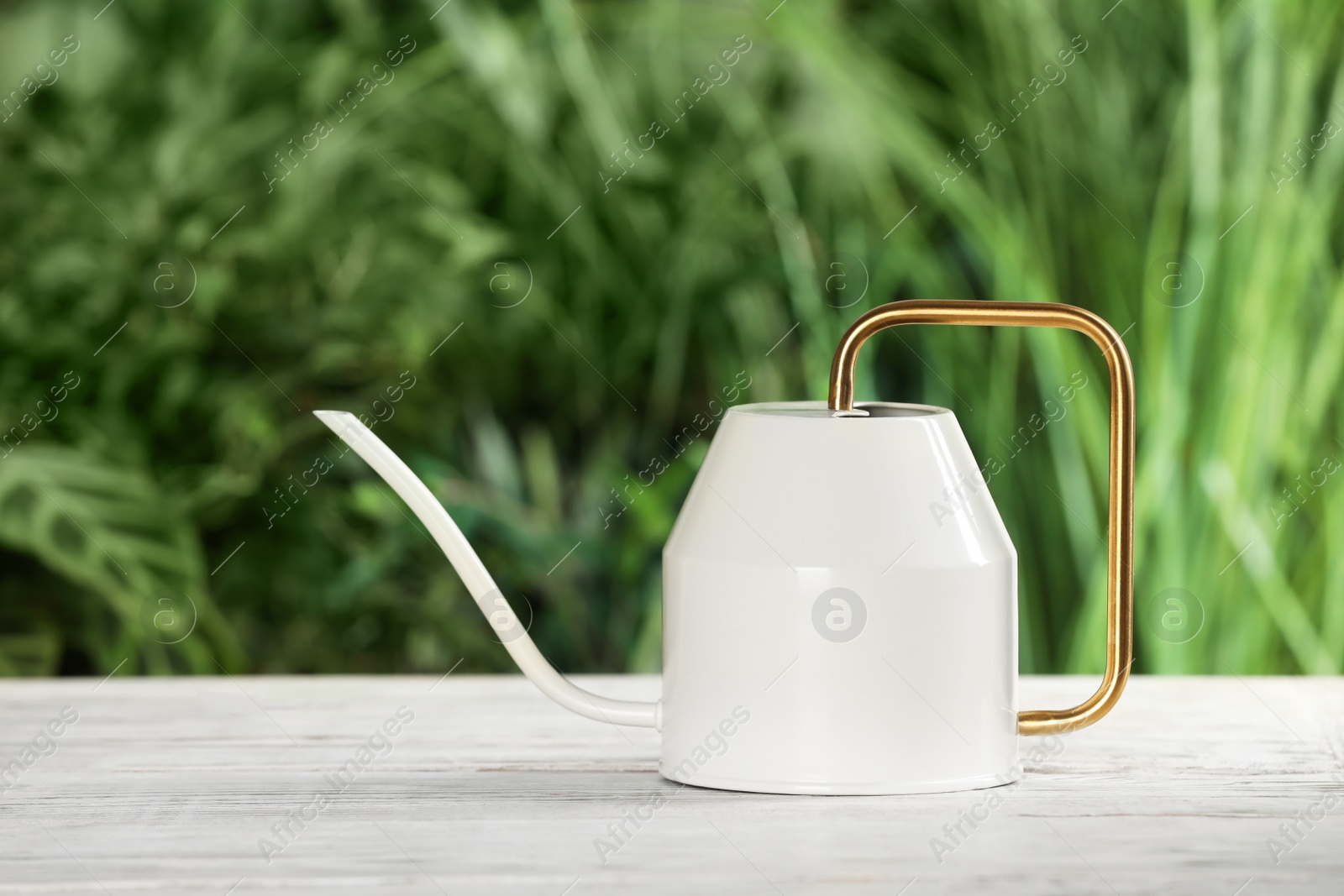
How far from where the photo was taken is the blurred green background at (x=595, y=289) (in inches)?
50.3

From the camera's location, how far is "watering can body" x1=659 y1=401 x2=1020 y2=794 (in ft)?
1.64

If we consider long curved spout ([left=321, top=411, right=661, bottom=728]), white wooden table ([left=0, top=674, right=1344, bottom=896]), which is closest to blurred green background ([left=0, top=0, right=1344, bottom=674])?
white wooden table ([left=0, top=674, right=1344, bottom=896])

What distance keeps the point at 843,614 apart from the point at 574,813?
0.13 m

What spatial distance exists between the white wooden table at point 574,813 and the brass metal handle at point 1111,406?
3 centimetres

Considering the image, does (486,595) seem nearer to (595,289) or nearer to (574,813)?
(574,813)

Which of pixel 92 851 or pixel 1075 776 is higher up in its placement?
pixel 92 851

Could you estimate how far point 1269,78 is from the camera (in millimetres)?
1302

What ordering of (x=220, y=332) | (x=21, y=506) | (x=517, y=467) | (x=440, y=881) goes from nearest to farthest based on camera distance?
1. (x=440, y=881)
2. (x=21, y=506)
3. (x=220, y=332)
4. (x=517, y=467)

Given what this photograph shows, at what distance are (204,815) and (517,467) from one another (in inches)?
38.7

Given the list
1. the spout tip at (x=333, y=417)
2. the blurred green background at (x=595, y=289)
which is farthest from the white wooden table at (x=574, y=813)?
the blurred green background at (x=595, y=289)

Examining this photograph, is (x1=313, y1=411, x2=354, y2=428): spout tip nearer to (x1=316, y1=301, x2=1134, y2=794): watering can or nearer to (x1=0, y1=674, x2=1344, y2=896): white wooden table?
(x1=316, y1=301, x2=1134, y2=794): watering can

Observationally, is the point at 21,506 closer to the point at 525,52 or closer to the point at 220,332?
the point at 220,332

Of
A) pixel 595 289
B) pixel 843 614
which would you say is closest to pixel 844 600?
pixel 843 614

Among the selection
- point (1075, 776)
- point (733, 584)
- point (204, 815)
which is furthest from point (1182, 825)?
point (204, 815)
